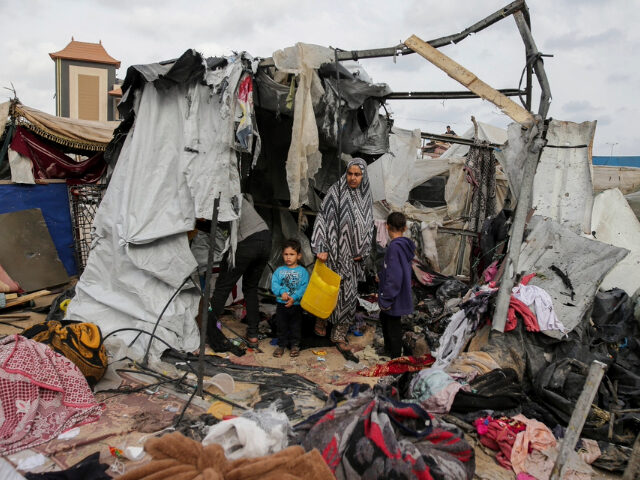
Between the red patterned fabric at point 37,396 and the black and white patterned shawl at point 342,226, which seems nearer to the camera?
the red patterned fabric at point 37,396

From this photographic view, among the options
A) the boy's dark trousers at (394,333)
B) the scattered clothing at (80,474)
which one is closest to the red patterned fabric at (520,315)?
the boy's dark trousers at (394,333)

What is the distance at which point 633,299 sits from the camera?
5684 millimetres

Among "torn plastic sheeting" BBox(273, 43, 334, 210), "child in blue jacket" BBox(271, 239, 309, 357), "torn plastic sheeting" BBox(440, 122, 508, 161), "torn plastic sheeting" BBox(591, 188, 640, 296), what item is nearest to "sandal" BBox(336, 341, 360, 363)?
"child in blue jacket" BBox(271, 239, 309, 357)

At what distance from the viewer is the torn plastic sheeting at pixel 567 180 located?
20.4 ft

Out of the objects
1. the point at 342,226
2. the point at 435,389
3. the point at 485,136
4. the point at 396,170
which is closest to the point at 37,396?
the point at 435,389

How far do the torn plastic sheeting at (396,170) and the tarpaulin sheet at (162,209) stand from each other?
141 inches

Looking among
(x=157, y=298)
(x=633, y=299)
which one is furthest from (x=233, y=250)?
(x=633, y=299)

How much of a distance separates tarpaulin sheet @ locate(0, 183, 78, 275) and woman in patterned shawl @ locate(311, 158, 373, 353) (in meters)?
4.51

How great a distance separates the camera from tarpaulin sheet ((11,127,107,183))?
21.2 feet

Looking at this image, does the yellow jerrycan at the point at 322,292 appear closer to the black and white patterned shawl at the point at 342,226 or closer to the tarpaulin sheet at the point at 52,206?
the black and white patterned shawl at the point at 342,226

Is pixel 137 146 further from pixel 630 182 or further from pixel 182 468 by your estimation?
pixel 630 182

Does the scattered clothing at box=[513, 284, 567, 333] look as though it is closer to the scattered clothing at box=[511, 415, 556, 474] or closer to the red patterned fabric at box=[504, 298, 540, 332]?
the red patterned fabric at box=[504, 298, 540, 332]

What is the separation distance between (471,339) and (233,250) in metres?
2.45

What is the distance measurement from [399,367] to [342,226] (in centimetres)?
154
